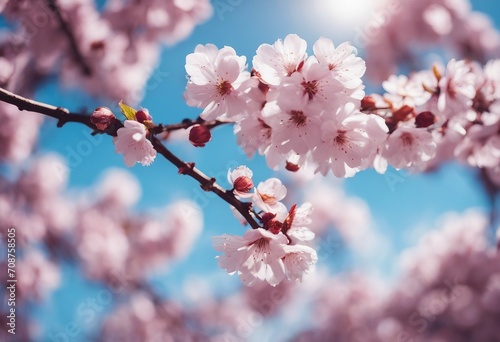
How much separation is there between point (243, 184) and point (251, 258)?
24 centimetres

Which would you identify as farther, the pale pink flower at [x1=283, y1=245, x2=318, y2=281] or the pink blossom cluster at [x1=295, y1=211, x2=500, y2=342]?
the pink blossom cluster at [x1=295, y1=211, x2=500, y2=342]

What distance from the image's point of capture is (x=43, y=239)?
5.72 metres

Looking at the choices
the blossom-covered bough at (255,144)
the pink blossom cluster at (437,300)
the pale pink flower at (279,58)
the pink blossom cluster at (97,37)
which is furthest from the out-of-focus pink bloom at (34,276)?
the pale pink flower at (279,58)

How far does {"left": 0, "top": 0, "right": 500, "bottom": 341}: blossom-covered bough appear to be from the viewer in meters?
1.23

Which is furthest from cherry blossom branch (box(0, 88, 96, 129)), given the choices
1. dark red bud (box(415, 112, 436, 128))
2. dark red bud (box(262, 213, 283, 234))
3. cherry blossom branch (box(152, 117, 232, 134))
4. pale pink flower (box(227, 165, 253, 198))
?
dark red bud (box(415, 112, 436, 128))

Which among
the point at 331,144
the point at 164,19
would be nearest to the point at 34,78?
the point at 164,19

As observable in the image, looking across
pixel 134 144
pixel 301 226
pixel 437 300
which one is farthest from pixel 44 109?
pixel 437 300

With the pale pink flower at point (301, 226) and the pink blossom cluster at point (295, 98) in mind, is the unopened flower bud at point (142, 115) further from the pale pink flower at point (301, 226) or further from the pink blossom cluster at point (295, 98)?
the pale pink flower at point (301, 226)

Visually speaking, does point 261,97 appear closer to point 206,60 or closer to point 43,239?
point 206,60

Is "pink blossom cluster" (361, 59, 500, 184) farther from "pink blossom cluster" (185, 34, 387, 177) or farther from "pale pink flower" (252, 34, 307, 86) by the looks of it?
"pale pink flower" (252, 34, 307, 86)

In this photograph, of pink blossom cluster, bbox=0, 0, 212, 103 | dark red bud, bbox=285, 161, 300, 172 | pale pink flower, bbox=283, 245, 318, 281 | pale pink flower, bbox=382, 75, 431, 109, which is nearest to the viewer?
pale pink flower, bbox=283, 245, 318, 281

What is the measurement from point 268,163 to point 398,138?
0.48 metres

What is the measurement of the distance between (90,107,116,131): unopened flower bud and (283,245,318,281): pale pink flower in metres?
0.67

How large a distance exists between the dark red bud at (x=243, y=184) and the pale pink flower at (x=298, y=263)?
0.24m
